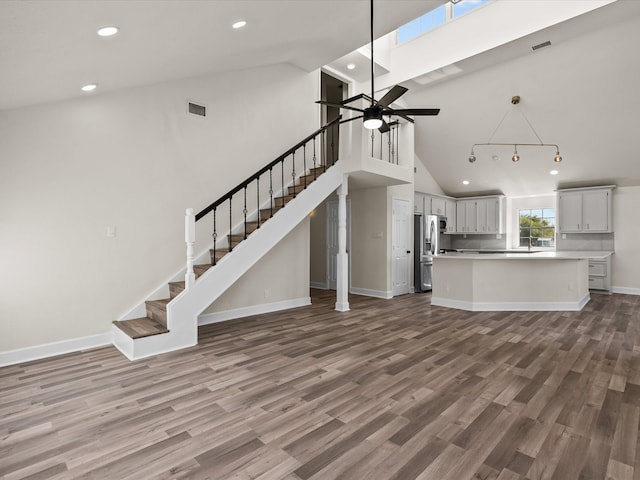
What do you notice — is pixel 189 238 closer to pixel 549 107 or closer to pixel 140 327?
pixel 140 327

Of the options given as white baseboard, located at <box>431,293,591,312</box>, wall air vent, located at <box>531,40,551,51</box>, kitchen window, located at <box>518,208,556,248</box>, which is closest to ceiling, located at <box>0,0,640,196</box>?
wall air vent, located at <box>531,40,551,51</box>

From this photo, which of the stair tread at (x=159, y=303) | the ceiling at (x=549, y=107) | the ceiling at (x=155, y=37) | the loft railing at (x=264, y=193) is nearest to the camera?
the ceiling at (x=155, y=37)

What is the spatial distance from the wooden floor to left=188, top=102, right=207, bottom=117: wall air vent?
3.17m

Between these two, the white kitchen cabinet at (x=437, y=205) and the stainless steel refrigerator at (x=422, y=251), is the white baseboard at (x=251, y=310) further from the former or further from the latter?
the white kitchen cabinet at (x=437, y=205)

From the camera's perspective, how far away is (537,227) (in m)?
10.1

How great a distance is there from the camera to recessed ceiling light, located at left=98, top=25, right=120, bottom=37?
259 cm

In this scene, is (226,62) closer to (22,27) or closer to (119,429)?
(22,27)

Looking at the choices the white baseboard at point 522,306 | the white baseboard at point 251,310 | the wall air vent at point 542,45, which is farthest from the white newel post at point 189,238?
the wall air vent at point 542,45

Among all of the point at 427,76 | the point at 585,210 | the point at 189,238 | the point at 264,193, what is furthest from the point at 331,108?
the point at 585,210

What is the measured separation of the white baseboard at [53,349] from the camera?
3.71 meters

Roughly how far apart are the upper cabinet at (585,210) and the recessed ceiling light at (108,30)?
1004 cm

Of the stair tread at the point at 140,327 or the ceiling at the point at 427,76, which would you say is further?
the stair tread at the point at 140,327

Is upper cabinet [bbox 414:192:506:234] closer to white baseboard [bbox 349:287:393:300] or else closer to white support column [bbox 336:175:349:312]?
white baseboard [bbox 349:287:393:300]

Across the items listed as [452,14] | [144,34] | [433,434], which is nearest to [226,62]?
[144,34]
